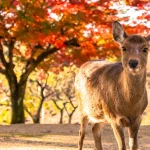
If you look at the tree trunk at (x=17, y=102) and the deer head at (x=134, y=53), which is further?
the tree trunk at (x=17, y=102)

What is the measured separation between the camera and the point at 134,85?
688 centimetres

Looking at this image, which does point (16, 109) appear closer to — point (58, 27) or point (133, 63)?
point (58, 27)

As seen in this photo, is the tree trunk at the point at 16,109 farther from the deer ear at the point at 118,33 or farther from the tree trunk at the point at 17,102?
the deer ear at the point at 118,33

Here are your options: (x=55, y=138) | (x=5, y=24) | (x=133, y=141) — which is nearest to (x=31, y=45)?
(x=5, y=24)

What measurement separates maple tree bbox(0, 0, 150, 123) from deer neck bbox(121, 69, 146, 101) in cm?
797

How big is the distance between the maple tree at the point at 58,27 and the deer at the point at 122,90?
6.89m

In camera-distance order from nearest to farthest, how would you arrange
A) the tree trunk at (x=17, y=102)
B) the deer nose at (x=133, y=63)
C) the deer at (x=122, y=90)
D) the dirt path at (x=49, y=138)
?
1. the deer nose at (x=133, y=63)
2. the deer at (x=122, y=90)
3. the dirt path at (x=49, y=138)
4. the tree trunk at (x=17, y=102)

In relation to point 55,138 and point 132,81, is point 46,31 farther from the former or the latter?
point 132,81

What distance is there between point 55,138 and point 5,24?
5136mm

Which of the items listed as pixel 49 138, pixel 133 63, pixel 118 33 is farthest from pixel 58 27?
pixel 133 63

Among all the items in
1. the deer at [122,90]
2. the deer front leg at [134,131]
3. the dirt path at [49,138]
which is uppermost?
the deer at [122,90]

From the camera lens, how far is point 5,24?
16.1 meters

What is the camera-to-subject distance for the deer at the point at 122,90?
6594mm

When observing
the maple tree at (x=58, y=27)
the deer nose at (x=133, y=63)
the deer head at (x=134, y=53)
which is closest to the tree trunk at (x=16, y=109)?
the maple tree at (x=58, y=27)
